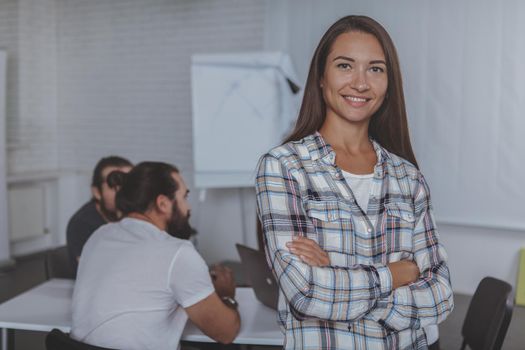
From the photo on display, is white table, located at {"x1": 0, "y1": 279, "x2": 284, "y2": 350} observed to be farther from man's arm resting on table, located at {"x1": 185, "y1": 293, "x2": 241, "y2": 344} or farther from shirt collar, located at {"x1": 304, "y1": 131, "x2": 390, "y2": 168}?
shirt collar, located at {"x1": 304, "y1": 131, "x2": 390, "y2": 168}

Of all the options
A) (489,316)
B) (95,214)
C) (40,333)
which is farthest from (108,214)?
(489,316)

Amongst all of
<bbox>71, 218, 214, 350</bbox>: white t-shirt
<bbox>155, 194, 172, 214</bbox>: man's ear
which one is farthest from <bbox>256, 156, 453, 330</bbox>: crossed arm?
<bbox>155, 194, 172, 214</bbox>: man's ear

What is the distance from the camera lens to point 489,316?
224 centimetres

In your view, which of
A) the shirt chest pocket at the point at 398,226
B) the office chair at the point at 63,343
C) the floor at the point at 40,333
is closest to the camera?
the shirt chest pocket at the point at 398,226

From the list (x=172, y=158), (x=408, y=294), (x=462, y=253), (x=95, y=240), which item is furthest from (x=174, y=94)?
(x=408, y=294)

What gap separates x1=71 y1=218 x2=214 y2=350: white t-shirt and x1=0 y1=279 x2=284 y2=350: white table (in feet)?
0.60

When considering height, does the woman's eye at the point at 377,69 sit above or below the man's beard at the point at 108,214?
above

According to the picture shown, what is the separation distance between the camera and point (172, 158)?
19.7 ft

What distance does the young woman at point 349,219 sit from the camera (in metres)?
1.34

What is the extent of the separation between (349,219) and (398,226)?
145mm

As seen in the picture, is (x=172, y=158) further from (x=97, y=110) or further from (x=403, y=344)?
(x=403, y=344)

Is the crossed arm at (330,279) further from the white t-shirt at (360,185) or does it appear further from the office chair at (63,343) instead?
the office chair at (63,343)

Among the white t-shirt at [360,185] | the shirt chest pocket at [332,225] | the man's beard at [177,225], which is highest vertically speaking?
the white t-shirt at [360,185]

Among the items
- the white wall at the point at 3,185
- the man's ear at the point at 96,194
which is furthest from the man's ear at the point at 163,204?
the white wall at the point at 3,185
